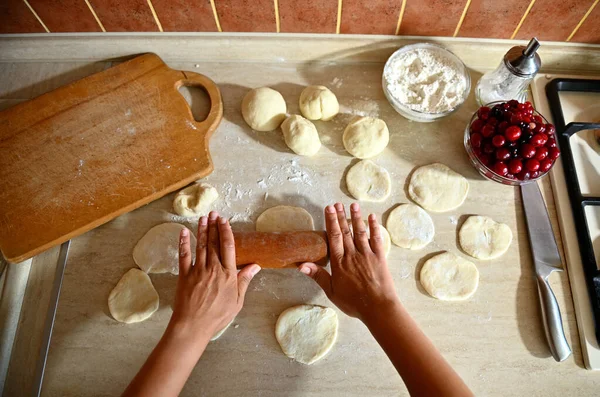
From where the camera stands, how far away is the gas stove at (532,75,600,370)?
43.5 inches

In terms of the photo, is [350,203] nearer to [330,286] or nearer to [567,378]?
[330,286]

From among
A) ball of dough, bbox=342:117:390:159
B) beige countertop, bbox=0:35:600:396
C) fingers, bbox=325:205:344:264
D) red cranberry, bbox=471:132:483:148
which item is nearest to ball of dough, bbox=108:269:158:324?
beige countertop, bbox=0:35:600:396

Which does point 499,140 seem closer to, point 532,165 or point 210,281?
point 532,165

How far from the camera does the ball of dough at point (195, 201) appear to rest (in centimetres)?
116

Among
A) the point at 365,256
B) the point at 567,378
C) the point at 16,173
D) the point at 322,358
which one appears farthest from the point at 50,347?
the point at 567,378

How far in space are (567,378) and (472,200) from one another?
520 mm

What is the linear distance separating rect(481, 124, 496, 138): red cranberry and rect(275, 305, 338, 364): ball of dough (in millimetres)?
642

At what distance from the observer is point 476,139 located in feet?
3.83

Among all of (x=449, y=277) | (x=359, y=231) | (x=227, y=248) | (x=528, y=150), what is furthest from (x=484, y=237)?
(x=227, y=248)

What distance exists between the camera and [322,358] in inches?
41.9

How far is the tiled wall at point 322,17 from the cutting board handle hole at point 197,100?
0.60ft

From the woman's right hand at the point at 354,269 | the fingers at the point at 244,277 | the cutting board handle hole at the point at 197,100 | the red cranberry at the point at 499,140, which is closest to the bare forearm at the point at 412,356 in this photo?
the woman's right hand at the point at 354,269

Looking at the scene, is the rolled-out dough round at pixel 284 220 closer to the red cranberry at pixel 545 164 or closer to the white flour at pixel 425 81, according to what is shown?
the white flour at pixel 425 81

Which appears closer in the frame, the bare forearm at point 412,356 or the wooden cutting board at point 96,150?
the bare forearm at point 412,356
